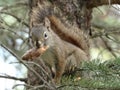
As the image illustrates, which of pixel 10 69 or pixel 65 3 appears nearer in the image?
pixel 65 3

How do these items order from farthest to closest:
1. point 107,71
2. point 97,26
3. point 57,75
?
point 97,26, point 57,75, point 107,71

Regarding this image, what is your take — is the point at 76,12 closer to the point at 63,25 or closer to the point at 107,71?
the point at 63,25

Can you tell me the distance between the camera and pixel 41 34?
2.26m

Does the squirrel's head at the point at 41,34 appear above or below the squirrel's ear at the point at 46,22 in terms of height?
below

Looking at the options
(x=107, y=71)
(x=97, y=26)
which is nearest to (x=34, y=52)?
(x=107, y=71)

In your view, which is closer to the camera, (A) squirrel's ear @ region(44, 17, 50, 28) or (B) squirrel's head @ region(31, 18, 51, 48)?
(B) squirrel's head @ region(31, 18, 51, 48)

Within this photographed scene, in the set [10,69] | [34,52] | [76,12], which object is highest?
[76,12]

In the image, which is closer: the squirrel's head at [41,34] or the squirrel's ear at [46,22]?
the squirrel's head at [41,34]

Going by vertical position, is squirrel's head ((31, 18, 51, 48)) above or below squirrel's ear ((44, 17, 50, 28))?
below

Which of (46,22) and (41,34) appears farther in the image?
(46,22)

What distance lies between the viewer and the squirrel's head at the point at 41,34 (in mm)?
2156

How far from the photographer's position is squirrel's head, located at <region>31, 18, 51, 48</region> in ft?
7.07

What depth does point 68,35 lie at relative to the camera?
2.64 metres

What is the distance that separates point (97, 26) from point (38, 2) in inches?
32.2
